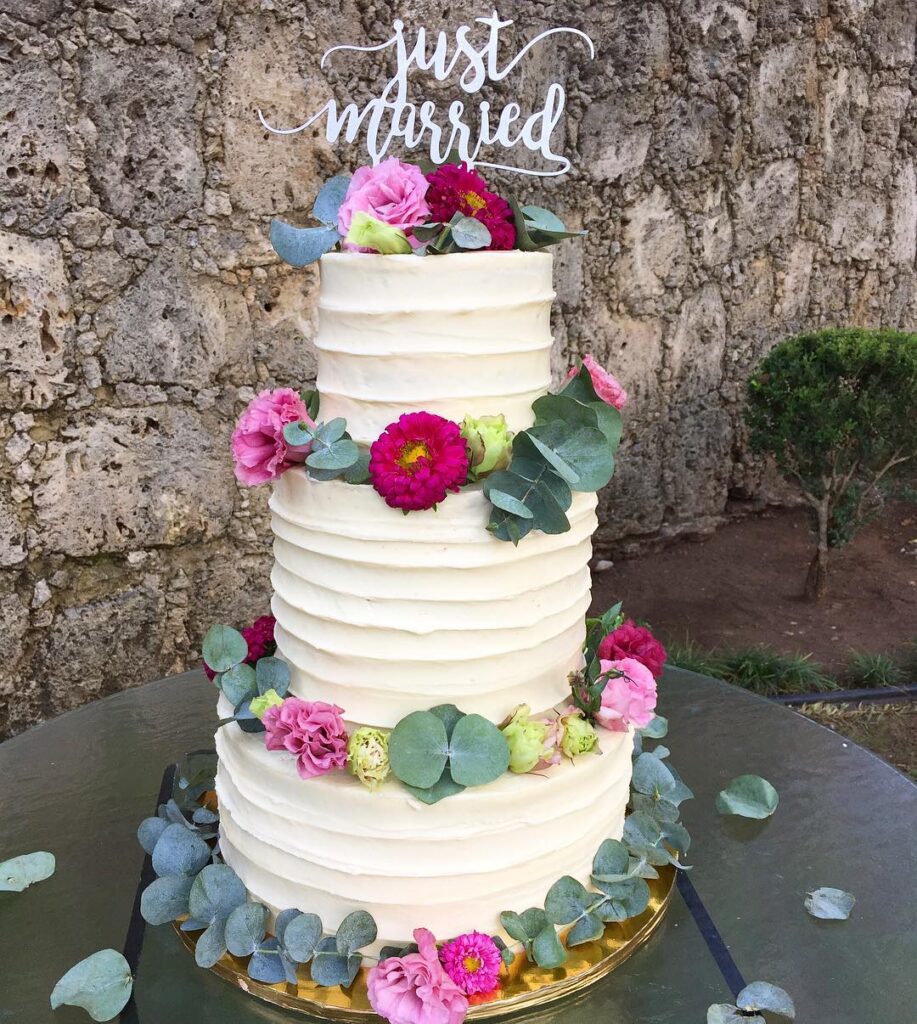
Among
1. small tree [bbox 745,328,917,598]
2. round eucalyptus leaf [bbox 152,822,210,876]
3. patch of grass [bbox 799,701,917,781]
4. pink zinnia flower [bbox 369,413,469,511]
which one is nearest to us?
pink zinnia flower [bbox 369,413,469,511]

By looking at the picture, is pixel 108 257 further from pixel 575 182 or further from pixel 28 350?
pixel 575 182

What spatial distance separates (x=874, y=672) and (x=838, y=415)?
1.03 meters

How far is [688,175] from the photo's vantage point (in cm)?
398

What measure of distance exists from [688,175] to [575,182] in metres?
0.60

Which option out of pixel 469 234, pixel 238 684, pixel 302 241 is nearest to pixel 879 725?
pixel 238 684

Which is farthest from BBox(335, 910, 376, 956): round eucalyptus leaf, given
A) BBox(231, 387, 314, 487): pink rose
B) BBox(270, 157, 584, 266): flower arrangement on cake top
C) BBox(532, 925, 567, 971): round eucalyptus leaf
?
BBox(270, 157, 584, 266): flower arrangement on cake top

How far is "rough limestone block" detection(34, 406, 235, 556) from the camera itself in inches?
115

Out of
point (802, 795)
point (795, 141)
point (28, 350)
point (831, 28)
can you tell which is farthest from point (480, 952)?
point (831, 28)

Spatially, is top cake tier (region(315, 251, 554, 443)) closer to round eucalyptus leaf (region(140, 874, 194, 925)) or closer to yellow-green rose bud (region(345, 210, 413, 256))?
yellow-green rose bud (region(345, 210, 413, 256))

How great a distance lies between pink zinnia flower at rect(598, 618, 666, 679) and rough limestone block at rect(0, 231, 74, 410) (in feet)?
6.82

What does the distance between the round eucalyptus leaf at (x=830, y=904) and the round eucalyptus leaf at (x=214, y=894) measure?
3.19 feet

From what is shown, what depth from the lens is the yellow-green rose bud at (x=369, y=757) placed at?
132 cm

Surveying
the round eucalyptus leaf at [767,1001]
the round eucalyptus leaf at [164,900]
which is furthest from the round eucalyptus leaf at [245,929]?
the round eucalyptus leaf at [767,1001]

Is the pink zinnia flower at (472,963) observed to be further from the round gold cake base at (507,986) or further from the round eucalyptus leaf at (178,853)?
the round eucalyptus leaf at (178,853)
